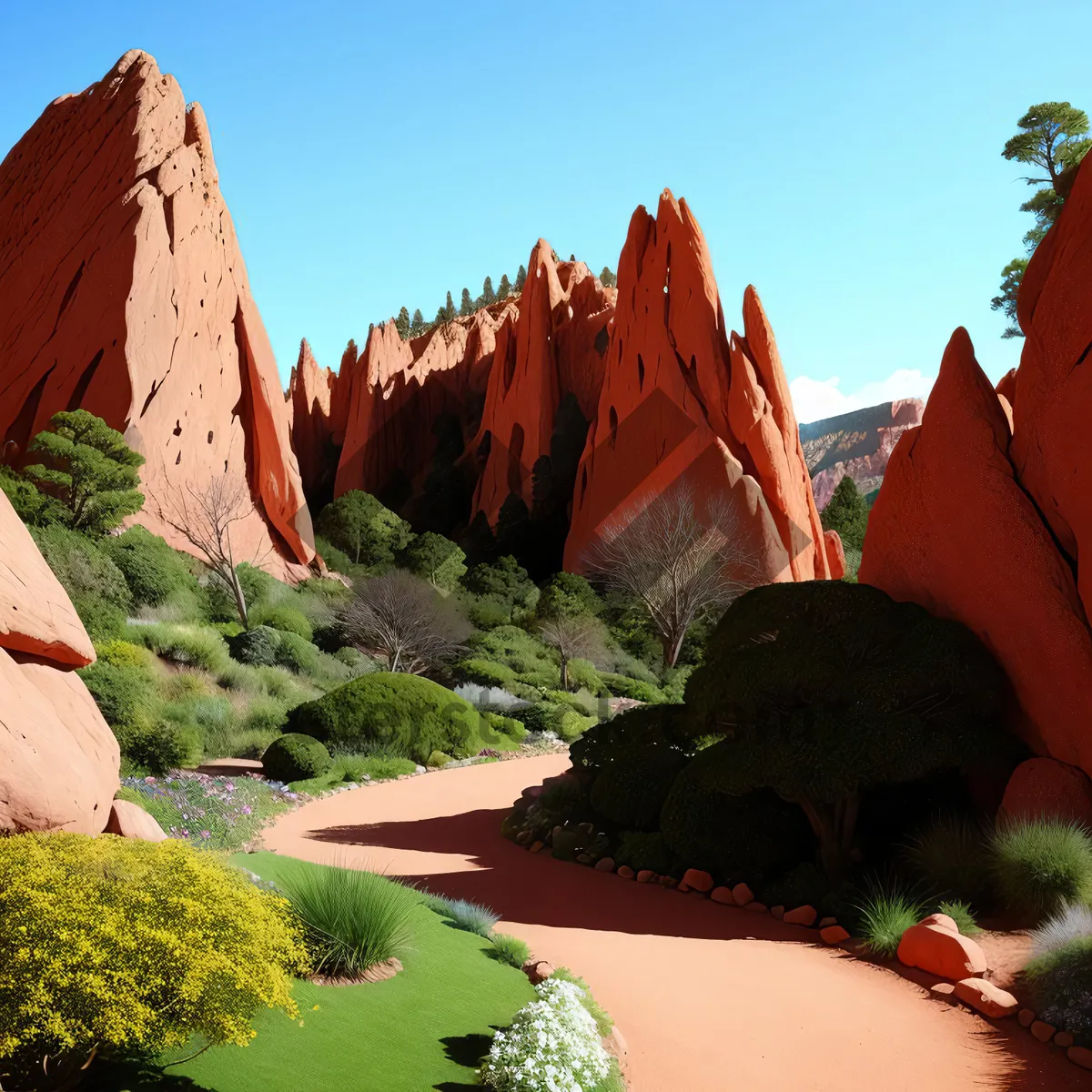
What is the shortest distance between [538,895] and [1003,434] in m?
7.11

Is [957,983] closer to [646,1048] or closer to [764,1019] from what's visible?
[764,1019]

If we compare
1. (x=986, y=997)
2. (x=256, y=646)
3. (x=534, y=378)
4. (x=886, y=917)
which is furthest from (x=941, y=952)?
(x=534, y=378)

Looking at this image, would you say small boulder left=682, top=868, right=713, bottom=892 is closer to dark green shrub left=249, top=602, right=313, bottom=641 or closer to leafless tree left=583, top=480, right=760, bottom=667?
dark green shrub left=249, top=602, right=313, bottom=641

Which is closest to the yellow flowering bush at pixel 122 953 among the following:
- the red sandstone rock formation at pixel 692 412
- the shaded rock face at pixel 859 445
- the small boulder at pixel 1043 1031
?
the small boulder at pixel 1043 1031

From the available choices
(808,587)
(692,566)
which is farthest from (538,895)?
(692,566)

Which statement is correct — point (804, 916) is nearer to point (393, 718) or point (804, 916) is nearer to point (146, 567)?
point (393, 718)

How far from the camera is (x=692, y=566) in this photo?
3050 cm

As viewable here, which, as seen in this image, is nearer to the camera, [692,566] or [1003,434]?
[1003,434]

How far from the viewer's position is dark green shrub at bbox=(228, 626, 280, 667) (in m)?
21.4

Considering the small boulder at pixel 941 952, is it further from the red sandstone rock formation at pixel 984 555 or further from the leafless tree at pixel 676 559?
the leafless tree at pixel 676 559

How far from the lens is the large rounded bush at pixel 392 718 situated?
1587 cm

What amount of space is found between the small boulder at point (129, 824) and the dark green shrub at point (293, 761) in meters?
8.74

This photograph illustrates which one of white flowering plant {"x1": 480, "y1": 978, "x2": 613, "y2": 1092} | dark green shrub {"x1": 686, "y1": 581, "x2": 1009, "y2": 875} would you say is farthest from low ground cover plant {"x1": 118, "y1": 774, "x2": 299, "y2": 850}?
dark green shrub {"x1": 686, "y1": 581, "x2": 1009, "y2": 875}

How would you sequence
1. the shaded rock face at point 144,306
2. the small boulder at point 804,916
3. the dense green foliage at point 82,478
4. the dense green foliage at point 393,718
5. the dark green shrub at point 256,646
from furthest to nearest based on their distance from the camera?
the shaded rock face at point 144,306
the dense green foliage at point 82,478
the dark green shrub at point 256,646
the dense green foliage at point 393,718
the small boulder at point 804,916
